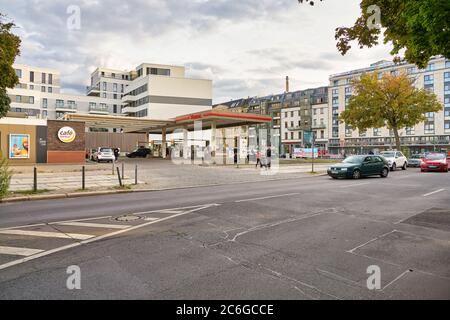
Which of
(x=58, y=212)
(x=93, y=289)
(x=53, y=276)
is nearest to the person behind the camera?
(x=93, y=289)

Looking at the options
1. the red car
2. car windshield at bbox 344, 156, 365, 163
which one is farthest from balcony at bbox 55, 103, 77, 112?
the red car

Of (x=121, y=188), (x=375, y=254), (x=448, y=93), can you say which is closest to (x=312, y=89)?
(x=448, y=93)

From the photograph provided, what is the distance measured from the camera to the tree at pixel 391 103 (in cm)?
3806

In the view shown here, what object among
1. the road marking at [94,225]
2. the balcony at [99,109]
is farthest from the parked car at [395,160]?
the balcony at [99,109]

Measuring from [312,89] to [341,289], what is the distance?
3923 inches

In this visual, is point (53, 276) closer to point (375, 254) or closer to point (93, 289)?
point (93, 289)

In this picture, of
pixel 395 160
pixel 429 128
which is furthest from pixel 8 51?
pixel 429 128

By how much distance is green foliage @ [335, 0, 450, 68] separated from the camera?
7.34 m

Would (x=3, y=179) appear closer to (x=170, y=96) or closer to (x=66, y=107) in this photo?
(x=170, y=96)

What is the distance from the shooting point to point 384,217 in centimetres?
914

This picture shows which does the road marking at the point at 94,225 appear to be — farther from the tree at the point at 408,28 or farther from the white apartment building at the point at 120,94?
the white apartment building at the point at 120,94

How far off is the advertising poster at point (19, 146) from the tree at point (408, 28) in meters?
29.1

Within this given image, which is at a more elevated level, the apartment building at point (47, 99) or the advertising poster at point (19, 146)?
the apartment building at point (47, 99)

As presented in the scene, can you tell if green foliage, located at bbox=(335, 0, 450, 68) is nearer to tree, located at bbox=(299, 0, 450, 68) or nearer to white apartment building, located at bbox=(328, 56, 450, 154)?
tree, located at bbox=(299, 0, 450, 68)
